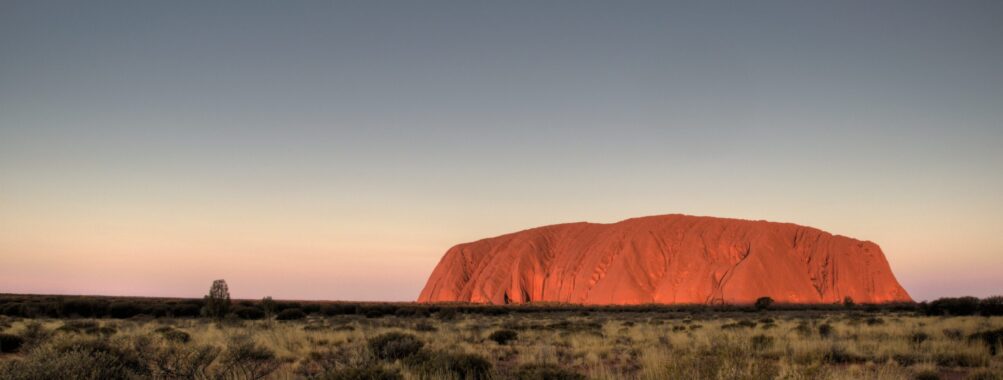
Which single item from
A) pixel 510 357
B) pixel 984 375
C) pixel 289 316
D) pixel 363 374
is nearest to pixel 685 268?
pixel 289 316

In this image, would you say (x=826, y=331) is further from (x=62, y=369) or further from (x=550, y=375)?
(x=62, y=369)

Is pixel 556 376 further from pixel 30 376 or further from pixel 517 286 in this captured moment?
pixel 517 286

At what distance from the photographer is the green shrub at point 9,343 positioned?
607 inches

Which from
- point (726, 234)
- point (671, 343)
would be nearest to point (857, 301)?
point (726, 234)

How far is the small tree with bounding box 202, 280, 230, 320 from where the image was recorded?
3247 centimetres

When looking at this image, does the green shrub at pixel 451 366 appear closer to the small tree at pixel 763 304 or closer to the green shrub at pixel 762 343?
the green shrub at pixel 762 343

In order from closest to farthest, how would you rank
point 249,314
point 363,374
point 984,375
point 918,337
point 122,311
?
1. point 363,374
2. point 984,375
3. point 918,337
4. point 249,314
5. point 122,311

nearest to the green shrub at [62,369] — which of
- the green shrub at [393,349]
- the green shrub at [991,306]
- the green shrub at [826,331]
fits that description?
the green shrub at [393,349]

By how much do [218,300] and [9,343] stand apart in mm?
17416

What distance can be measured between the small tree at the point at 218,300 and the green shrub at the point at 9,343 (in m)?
16.7

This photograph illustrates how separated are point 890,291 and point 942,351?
7780cm

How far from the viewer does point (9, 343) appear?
15.6m

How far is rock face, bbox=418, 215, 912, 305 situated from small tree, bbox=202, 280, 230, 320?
53413mm

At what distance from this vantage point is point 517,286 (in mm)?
89562
